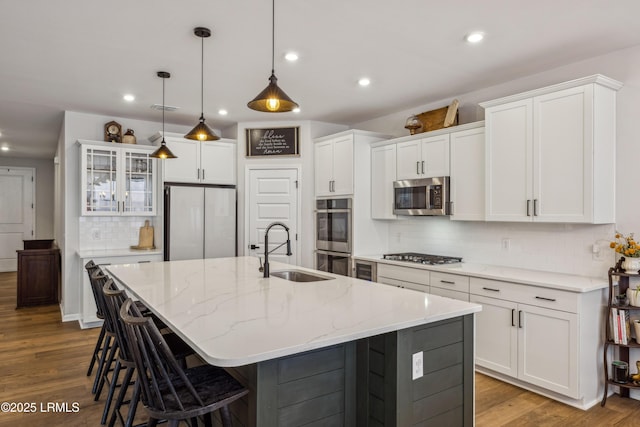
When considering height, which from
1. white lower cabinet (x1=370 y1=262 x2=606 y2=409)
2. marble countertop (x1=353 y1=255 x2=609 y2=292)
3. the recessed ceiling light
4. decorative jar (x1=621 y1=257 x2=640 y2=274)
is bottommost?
white lower cabinet (x1=370 y1=262 x2=606 y2=409)

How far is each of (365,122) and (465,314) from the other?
4.05 m

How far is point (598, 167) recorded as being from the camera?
3041 millimetres

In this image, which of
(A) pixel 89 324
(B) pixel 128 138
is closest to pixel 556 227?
(B) pixel 128 138

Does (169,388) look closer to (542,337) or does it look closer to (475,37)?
(542,337)

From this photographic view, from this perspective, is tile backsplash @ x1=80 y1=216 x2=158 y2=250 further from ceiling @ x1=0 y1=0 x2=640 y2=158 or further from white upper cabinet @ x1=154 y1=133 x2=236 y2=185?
ceiling @ x1=0 y1=0 x2=640 y2=158

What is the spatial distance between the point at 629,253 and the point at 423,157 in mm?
2023

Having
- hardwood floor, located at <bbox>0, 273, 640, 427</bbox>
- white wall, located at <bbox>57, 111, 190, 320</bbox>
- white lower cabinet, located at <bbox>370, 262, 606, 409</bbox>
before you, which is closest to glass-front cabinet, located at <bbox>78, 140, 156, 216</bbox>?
white wall, located at <bbox>57, 111, 190, 320</bbox>

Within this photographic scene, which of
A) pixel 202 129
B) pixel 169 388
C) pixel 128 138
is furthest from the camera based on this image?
pixel 128 138

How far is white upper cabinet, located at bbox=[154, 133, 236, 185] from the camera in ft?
17.6

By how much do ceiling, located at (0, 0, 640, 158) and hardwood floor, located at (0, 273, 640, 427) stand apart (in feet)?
8.66

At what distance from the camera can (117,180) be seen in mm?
5211

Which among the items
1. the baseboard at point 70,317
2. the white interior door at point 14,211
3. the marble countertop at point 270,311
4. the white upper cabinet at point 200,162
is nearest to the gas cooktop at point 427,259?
the marble countertop at point 270,311

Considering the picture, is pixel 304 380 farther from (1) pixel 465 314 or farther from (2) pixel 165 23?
(2) pixel 165 23

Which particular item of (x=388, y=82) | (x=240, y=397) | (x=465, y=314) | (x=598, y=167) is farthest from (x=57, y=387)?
(x=598, y=167)
